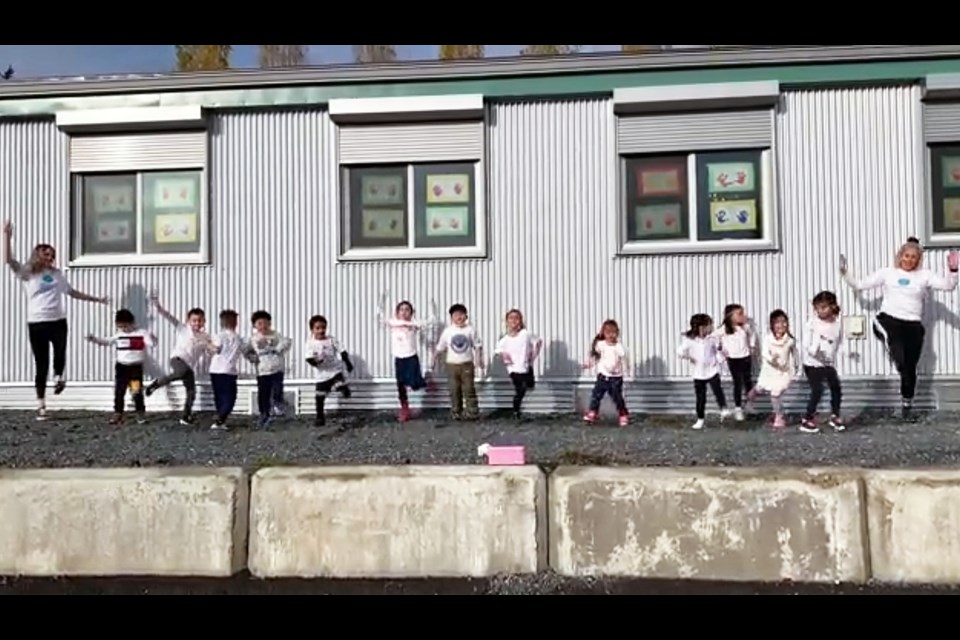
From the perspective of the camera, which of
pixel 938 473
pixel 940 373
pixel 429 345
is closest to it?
pixel 938 473

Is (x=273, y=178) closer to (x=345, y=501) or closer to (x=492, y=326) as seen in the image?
(x=492, y=326)

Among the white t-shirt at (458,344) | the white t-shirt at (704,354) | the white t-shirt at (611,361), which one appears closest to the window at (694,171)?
the white t-shirt at (704,354)

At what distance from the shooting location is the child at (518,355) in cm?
989

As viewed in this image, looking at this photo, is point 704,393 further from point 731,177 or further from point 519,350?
point 731,177

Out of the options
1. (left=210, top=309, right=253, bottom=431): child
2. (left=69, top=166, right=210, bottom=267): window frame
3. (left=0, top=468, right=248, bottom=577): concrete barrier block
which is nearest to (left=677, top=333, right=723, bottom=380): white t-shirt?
(left=210, top=309, right=253, bottom=431): child

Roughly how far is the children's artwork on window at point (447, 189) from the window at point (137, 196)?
290cm

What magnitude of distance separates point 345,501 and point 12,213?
8193mm

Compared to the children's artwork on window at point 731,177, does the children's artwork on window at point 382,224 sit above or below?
below

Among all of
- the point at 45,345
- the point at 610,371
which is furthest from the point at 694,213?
the point at 45,345

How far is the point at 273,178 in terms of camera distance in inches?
427

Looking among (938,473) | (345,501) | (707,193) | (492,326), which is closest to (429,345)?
(492,326)

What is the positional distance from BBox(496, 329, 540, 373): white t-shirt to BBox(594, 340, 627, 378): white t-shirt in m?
0.90

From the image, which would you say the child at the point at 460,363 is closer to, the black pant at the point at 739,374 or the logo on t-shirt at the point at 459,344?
the logo on t-shirt at the point at 459,344

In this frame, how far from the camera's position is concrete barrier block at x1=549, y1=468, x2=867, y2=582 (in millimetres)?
5066
